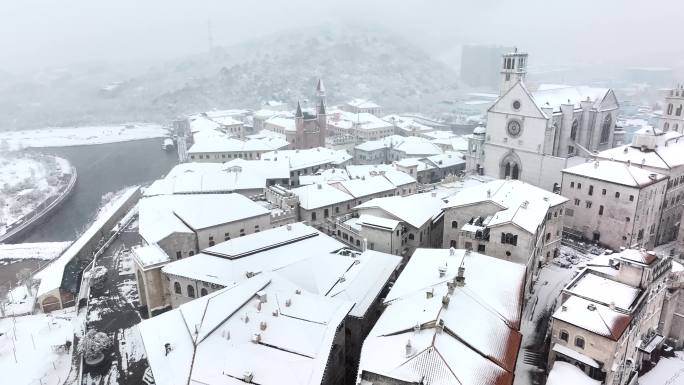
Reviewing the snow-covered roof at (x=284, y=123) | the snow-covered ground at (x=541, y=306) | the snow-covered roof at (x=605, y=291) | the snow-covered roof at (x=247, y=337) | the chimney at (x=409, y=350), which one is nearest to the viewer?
the chimney at (x=409, y=350)

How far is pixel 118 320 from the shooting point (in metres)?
48.4

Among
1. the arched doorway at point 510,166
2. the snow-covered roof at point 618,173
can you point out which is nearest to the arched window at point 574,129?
the arched doorway at point 510,166

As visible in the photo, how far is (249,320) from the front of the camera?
→ 32.8 metres

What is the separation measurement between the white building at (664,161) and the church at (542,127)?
904cm

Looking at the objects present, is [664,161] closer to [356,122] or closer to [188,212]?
[188,212]

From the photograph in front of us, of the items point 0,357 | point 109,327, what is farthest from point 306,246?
point 0,357

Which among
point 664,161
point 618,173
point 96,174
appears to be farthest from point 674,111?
point 96,174

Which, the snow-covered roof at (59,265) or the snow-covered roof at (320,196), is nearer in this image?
the snow-covered roof at (59,265)

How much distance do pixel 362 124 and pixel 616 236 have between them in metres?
93.6

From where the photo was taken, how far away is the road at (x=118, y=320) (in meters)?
40.9

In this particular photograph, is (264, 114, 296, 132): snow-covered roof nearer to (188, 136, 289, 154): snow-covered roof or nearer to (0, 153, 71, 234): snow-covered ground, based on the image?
(188, 136, 289, 154): snow-covered roof

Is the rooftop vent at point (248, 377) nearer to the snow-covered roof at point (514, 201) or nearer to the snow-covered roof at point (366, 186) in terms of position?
the snow-covered roof at point (514, 201)

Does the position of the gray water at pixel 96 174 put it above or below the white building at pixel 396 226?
below

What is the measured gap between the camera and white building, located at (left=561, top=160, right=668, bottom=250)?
53.9 m
